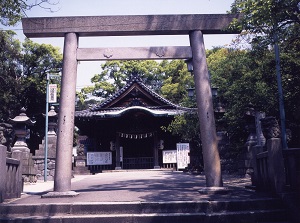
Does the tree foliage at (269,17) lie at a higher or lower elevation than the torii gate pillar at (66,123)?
higher

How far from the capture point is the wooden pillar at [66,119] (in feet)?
21.1

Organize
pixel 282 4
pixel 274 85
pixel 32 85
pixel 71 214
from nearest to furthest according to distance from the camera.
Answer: pixel 71 214 → pixel 282 4 → pixel 274 85 → pixel 32 85

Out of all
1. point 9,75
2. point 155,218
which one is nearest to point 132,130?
point 9,75

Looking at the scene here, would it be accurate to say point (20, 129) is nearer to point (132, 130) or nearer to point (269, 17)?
point (132, 130)

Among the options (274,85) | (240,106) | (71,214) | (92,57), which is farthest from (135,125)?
(71,214)

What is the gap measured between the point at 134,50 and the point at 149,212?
14.3 ft

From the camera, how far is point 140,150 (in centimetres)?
2214

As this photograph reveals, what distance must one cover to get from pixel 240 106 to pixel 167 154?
29.9 ft

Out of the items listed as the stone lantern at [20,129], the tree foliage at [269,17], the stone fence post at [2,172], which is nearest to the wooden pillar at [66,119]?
the stone fence post at [2,172]

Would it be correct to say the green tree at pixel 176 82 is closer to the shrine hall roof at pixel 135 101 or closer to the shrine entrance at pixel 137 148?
the shrine hall roof at pixel 135 101

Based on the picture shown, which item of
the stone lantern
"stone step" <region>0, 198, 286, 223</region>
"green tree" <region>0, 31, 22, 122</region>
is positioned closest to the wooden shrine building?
the stone lantern

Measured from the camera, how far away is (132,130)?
20.9 meters

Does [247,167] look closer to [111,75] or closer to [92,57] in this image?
[92,57]

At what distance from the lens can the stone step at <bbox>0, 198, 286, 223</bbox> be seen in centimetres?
490
